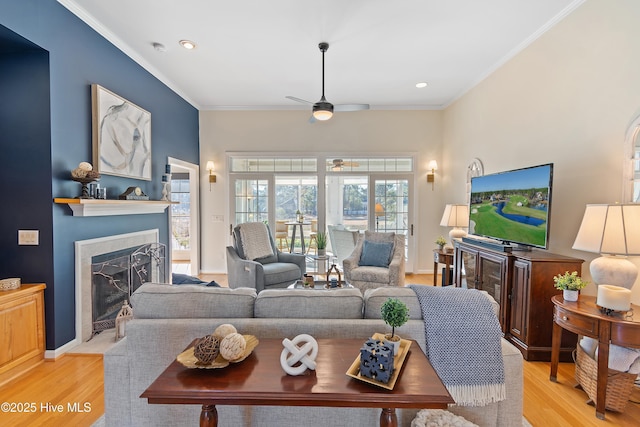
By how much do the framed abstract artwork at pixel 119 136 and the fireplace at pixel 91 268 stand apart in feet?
2.39

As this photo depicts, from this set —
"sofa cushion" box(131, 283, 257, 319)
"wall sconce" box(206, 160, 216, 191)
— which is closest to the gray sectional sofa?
"sofa cushion" box(131, 283, 257, 319)

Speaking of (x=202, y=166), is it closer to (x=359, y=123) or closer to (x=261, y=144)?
(x=261, y=144)

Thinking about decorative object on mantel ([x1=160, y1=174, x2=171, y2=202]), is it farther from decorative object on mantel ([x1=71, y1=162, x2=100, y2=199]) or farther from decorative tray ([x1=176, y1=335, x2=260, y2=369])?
decorative tray ([x1=176, y1=335, x2=260, y2=369])

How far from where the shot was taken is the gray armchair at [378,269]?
384 centimetres

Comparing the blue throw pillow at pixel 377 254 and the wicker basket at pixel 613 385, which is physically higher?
the blue throw pillow at pixel 377 254

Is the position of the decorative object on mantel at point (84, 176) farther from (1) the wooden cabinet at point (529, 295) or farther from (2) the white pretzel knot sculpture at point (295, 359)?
(1) the wooden cabinet at point (529, 295)

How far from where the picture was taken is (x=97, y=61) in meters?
3.07

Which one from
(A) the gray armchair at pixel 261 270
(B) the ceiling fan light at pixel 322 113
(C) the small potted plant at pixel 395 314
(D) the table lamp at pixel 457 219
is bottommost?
(A) the gray armchair at pixel 261 270

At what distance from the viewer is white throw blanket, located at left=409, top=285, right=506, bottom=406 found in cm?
144

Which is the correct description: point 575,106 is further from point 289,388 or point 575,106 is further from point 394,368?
point 289,388

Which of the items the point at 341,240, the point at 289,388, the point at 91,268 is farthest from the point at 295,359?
the point at 341,240

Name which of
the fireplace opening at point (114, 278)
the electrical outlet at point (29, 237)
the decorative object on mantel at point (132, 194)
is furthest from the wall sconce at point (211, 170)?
the electrical outlet at point (29, 237)

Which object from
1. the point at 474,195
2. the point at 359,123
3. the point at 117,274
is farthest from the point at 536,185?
the point at 117,274

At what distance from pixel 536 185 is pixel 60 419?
3.96 meters
